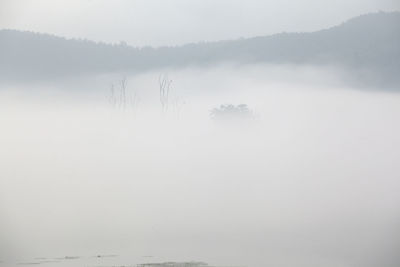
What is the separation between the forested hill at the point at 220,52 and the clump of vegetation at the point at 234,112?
283 mm

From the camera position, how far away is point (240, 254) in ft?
11.6

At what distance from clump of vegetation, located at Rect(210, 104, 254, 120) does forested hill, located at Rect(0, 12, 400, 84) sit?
0.28 meters

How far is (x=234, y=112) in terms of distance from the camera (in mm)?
3539

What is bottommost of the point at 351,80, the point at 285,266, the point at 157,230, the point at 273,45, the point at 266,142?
the point at 285,266

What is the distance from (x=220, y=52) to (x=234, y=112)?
38 cm

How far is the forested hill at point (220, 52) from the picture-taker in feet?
11.6

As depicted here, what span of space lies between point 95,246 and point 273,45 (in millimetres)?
1632

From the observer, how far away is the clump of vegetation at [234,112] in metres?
3.53

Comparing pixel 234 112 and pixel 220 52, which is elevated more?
pixel 220 52

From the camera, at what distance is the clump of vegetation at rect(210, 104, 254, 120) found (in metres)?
3.53

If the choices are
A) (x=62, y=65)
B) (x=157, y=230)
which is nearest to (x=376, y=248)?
(x=157, y=230)

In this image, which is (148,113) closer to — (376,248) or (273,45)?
(273,45)

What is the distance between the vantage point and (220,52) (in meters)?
3.60

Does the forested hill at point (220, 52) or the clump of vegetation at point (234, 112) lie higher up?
the forested hill at point (220, 52)
